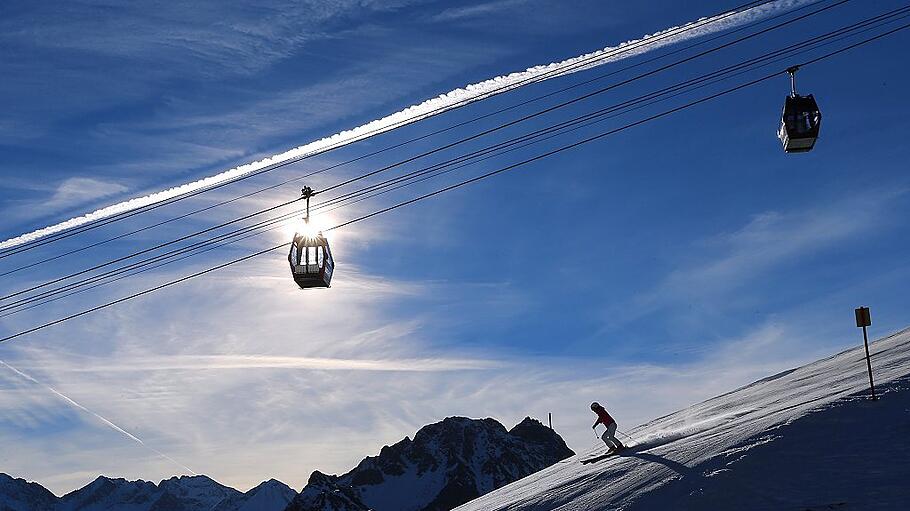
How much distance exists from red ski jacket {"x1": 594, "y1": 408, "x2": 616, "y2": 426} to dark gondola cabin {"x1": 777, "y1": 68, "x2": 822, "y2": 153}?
31.5ft

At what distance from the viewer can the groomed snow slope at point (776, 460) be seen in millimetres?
17656

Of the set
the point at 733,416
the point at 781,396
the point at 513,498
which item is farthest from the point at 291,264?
the point at 781,396

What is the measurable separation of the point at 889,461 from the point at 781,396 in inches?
353

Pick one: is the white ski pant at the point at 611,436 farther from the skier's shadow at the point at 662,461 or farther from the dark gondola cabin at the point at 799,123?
the dark gondola cabin at the point at 799,123

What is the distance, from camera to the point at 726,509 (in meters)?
18.1

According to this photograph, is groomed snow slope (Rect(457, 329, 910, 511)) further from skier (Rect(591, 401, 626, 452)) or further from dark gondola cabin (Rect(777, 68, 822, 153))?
dark gondola cabin (Rect(777, 68, 822, 153))

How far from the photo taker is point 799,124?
25.0 m

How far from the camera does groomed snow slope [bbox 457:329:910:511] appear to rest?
57.9 ft

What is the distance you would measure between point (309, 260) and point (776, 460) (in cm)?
1445

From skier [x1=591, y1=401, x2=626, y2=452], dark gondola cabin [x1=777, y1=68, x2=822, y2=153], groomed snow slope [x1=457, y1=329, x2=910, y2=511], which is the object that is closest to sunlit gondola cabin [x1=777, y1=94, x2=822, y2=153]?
dark gondola cabin [x1=777, y1=68, x2=822, y2=153]

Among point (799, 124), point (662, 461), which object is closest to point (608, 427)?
point (662, 461)

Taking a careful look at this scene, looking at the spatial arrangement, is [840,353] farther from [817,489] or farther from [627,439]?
[817,489]

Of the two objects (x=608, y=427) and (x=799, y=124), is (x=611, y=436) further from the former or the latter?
(x=799, y=124)

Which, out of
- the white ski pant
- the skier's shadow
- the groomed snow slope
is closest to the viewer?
the groomed snow slope
